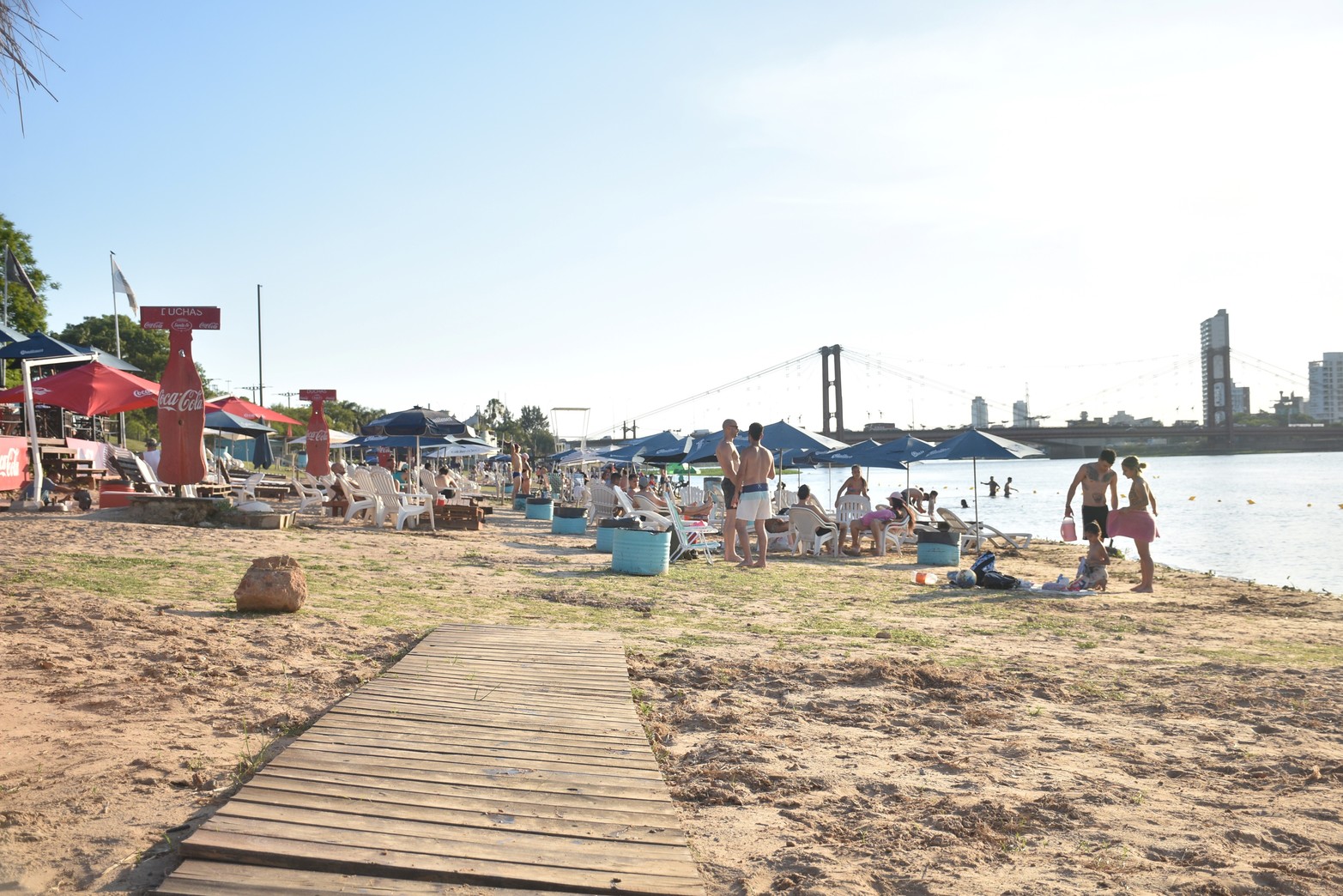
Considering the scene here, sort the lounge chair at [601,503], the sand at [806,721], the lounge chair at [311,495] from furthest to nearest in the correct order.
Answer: the lounge chair at [601,503]
the lounge chair at [311,495]
the sand at [806,721]

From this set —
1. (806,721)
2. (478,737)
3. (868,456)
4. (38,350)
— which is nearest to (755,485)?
(806,721)

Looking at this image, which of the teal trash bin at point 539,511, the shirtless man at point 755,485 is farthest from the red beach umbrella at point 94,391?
the shirtless man at point 755,485

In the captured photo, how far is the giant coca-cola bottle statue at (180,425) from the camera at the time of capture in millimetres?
10023

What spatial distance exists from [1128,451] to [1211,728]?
228ft

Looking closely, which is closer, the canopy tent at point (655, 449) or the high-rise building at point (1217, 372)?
the canopy tent at point (655, 449)

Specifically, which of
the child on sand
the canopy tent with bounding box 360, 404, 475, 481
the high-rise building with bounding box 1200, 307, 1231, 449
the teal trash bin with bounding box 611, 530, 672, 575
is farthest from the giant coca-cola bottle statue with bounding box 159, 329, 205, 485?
the high-rise building with bounding box 1200, 307, 1231, 449

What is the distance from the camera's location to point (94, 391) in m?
11.8

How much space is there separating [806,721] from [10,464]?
13.5 metres

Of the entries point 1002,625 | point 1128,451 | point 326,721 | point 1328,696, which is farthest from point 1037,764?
point 1128,451

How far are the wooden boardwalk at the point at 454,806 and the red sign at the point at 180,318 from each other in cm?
703

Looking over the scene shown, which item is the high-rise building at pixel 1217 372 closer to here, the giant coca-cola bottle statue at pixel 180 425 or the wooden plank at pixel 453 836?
the giant coca-cola bottle statue at pixel 180 425

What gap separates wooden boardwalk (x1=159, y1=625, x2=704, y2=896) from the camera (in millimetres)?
2264

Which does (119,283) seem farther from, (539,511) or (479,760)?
(479,760)

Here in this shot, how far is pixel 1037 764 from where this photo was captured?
11.6 ft
